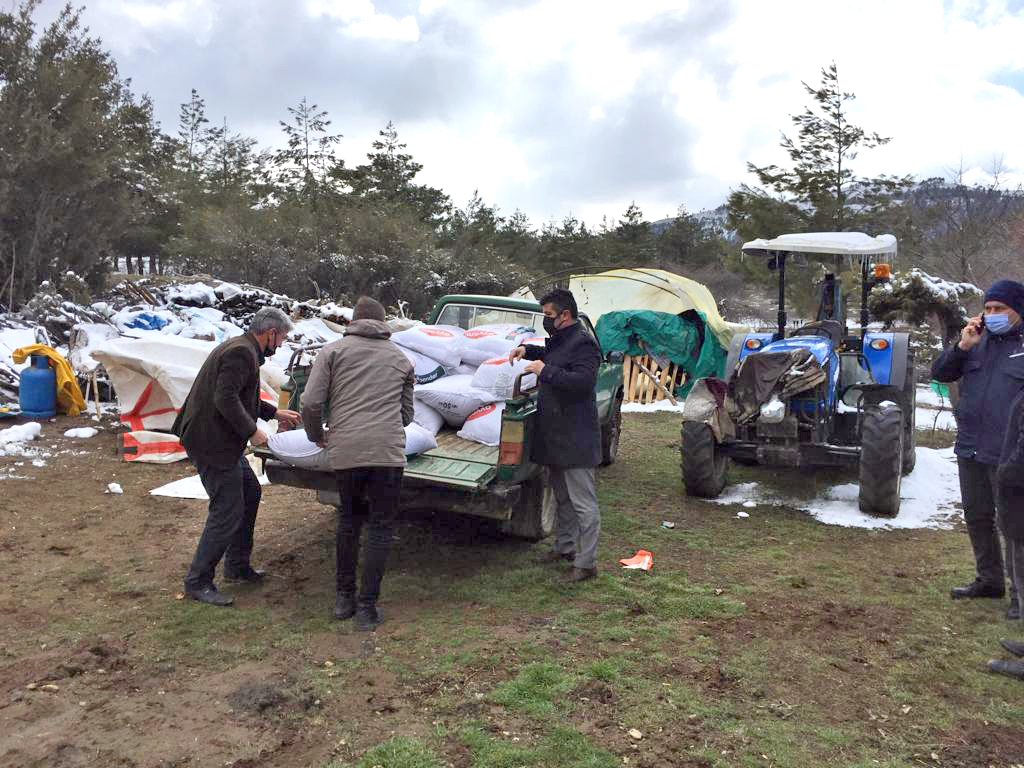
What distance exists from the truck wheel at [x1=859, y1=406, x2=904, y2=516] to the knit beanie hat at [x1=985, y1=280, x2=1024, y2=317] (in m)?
1.96

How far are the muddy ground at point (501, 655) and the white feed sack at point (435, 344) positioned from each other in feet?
4.17

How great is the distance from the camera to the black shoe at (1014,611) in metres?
4.24

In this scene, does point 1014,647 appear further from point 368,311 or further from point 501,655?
point 368,311

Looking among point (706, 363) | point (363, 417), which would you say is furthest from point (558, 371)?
point (706, 363)

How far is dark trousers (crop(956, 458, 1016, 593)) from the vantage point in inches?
177

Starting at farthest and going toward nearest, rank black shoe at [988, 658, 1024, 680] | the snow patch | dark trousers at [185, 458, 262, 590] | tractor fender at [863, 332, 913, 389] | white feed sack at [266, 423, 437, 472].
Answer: tractor fender at [863, 332, 913, 389] < the snow patch < white feed sack at [266, 423, 437, 472] < dark trousers at [185, 458, 262, 590] < black shoe at [988, 658, 1024, 680]

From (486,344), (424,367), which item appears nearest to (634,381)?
(486,344)

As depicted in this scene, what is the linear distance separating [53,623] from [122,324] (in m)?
8.48

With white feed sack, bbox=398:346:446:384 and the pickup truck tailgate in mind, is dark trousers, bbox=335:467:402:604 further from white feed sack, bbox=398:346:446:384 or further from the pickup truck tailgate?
white feed sack, bbox=398:346:446:384

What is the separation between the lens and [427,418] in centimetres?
546

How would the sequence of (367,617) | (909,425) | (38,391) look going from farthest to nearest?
1. (38,391)
2. (909,425)
3. (367,617)

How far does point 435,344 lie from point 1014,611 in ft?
13.7

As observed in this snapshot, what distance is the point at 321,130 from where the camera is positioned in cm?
3192

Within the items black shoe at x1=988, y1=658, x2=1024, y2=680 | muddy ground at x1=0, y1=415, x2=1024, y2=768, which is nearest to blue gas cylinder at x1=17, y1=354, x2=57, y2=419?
muddy ground at x1=0, y1=415, x2=1024, y2=768
